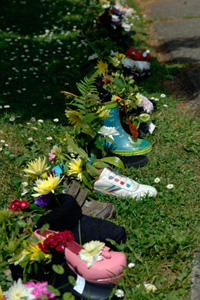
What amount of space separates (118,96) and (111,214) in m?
1.30

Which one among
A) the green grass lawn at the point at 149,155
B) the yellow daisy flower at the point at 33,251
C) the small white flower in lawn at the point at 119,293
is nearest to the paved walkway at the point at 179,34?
the green grass lawn at the point at 149,155

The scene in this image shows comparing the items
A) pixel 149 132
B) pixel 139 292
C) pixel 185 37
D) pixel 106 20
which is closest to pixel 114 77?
pixel 149 132

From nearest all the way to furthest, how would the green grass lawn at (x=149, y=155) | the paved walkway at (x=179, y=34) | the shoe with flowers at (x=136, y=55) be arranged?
the green grass lawn at (x=149, y=155)
the paved walkway at (x=179, y=34)
the shoe with flowers at (x=136, y=55)

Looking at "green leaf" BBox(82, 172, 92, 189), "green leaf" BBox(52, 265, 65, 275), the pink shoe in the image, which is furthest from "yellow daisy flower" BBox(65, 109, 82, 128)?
"green leaf" BBox(52, 265, 65, 275)

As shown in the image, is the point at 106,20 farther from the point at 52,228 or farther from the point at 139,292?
the point at 139,292

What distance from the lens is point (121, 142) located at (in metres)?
3.04

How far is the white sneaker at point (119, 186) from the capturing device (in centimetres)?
256

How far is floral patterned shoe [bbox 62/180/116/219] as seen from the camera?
2.36 metres

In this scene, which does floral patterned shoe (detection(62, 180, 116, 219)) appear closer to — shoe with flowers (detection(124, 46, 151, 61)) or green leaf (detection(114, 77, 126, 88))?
green leaf (detection(114, 77, 126, 88))

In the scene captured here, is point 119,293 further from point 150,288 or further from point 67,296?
point 67,296

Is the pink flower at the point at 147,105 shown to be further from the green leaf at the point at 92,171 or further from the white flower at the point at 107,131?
the green leaf at the point at 92,171

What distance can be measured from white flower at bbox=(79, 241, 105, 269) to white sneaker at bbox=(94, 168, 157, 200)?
661 mm

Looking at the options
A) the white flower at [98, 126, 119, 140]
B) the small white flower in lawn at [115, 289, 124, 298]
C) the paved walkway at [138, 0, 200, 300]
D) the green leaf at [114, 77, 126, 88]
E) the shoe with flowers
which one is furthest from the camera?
the shoe with flowers

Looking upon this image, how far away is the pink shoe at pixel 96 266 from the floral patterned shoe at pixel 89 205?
0.40 metres
